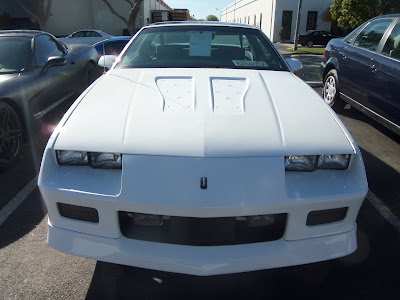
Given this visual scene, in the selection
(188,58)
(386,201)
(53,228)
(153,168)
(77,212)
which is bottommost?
(386,201)

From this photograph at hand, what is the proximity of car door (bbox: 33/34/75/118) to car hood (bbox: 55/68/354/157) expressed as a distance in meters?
2.11

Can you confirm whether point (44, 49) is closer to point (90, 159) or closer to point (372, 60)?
point (90, 159)

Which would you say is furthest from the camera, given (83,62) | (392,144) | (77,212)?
(83,62)

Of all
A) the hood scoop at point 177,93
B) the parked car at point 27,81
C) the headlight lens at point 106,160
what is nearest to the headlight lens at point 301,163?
the hood scoop at point 177,93

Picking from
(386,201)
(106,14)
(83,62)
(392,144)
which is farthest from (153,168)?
(106,14)

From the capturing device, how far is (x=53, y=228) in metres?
1.85

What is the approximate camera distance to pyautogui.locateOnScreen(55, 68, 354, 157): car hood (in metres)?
1.75

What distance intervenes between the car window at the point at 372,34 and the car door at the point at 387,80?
0.65ft

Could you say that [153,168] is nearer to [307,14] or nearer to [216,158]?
[216,158]

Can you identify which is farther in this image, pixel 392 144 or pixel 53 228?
pixel 392 144

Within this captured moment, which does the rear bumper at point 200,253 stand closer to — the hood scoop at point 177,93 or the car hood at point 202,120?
the car hood at point 202,120

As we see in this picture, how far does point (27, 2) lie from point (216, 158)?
30993 mm

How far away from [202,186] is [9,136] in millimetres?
2926

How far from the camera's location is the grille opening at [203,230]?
1691 mm
